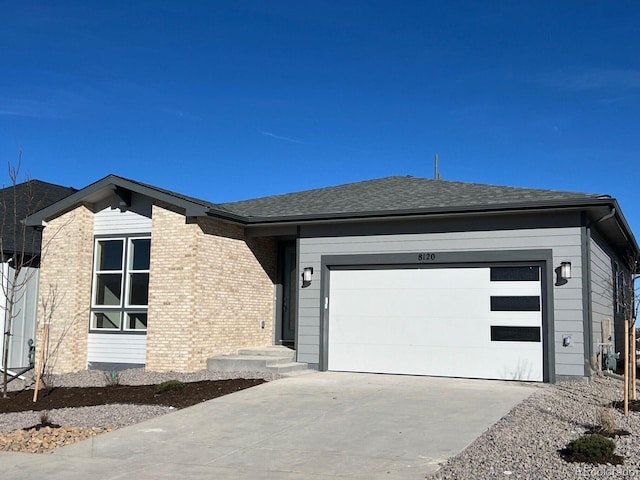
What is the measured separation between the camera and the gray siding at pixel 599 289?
12757 mm

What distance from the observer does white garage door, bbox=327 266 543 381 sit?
12.2m

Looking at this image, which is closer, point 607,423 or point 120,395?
point 607,423

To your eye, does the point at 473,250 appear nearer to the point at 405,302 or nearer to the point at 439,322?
the point at 439,322

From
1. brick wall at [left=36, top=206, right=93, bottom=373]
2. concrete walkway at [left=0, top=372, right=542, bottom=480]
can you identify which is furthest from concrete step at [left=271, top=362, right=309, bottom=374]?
brick wall at [left=36, top=206, right=93, bottom=373]

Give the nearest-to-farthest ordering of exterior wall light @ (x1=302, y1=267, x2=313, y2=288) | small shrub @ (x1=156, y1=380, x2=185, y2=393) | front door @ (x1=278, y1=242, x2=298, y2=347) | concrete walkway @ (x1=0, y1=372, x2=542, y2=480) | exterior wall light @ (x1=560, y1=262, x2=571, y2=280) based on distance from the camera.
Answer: concrete walkway @ (x1=0, y1=372, x2=542, y2=480), small shrub @ (x1=156, y1=380, x2=185, y2=393), exterior wall light @ (x1=560, y1=262, x2=571, y2=280), exterior wall light @ (x1=302, y1=267, x2=313, y2=288), front door @ (x1=278, y1=242, x2=298, y2=347)

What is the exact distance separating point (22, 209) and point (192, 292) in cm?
721

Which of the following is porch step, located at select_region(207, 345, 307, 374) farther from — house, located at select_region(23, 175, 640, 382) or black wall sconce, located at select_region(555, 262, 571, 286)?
black wall sconce, located at select_region(555, 262, 571, 286)

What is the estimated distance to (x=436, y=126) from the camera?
20.1 meters

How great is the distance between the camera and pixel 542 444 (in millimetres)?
6887

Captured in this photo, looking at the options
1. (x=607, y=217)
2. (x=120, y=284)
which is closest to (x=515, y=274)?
(x=607, y=217)

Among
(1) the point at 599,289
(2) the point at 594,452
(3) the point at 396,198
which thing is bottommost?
(2) the point at 594,452

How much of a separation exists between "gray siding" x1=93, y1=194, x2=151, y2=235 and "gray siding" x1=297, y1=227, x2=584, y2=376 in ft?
12.0

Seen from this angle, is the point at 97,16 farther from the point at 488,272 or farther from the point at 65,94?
the point at 488,272

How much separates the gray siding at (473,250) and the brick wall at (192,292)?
162 cm
